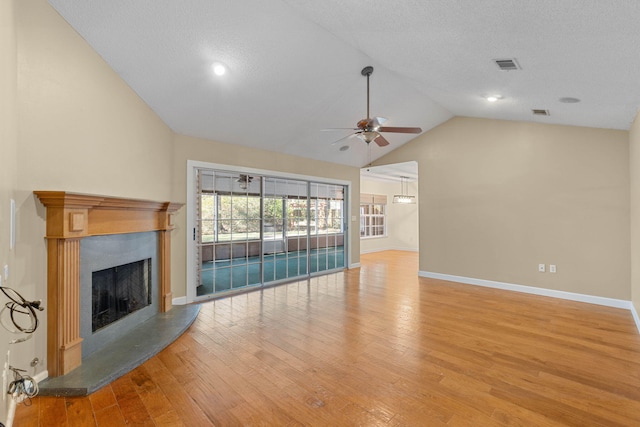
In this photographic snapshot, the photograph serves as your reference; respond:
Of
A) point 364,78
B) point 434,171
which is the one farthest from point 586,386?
point 434,171

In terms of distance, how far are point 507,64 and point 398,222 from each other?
8.42 metres

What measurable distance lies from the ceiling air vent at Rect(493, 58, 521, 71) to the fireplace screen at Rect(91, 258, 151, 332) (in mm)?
4520

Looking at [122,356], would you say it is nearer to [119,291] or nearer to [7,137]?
[119,291]

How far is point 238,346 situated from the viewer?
9.96 feet

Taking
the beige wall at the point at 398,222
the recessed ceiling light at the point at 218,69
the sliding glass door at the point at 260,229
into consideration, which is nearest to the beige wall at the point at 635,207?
the sliding glass door at the point at 260,229

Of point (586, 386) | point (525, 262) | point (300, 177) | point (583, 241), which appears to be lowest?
point (586, 386)

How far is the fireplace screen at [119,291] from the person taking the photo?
114 inches

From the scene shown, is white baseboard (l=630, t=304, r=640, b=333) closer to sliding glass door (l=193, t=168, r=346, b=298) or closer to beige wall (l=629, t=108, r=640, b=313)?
beige wall (l=629, t=108, r=640, b=313)

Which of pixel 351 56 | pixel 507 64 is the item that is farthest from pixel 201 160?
pixel 507 64

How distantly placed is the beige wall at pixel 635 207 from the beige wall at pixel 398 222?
6.67 meters

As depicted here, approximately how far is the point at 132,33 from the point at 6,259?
2.15 metres

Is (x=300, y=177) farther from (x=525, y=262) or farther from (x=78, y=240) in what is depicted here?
(x=525, y=262)

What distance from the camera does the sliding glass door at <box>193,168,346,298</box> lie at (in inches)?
191

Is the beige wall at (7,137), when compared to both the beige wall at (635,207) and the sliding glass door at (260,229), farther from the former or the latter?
the beige wall at (635,207)
